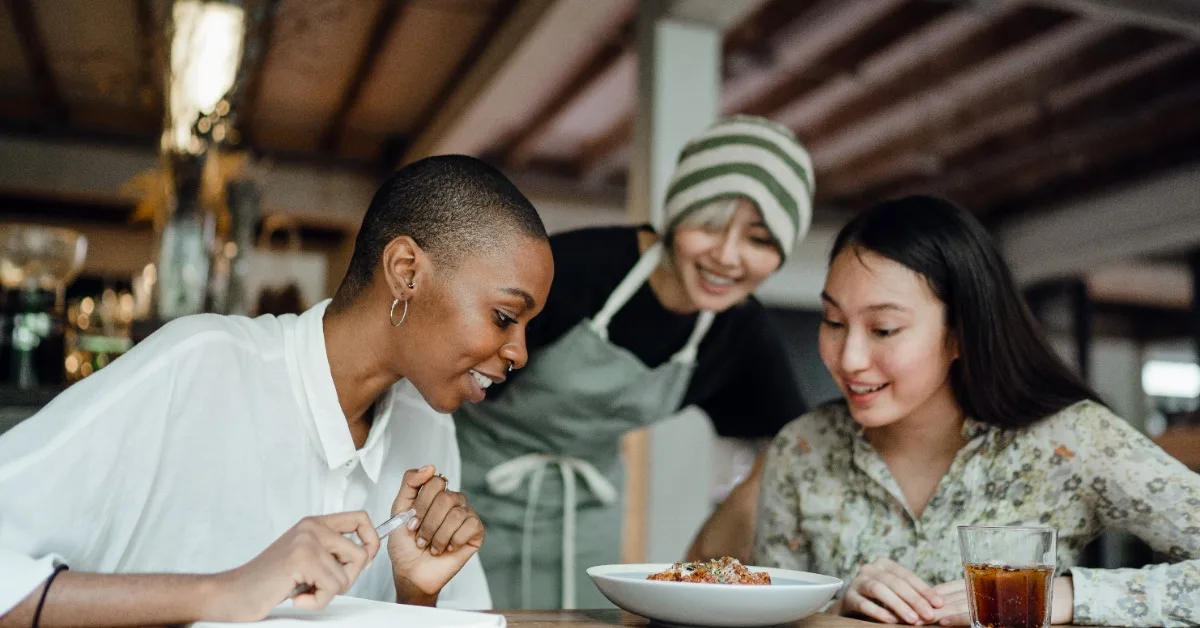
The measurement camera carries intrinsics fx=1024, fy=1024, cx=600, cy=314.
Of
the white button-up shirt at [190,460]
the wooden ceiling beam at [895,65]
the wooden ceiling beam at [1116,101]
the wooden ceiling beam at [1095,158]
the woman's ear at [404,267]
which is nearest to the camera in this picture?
the white button-up shirt at [190,460]

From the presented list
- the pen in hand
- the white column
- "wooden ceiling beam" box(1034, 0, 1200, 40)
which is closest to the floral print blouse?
the pen in hand

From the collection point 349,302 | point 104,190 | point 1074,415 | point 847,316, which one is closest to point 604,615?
point 349,302

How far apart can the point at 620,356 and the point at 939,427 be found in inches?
28.0

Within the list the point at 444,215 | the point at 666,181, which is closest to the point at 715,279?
the point at 444,215

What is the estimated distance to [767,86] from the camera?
17.7 ft

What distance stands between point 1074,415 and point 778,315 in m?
6.45

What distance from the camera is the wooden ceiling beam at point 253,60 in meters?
3.43

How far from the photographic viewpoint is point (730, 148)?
6.70ft

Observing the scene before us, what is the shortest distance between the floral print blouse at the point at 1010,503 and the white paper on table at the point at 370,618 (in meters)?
0.78

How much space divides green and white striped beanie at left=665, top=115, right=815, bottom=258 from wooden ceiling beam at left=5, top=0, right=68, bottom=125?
12.4 ft

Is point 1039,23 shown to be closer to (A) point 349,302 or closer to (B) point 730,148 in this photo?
(B) point 730,148

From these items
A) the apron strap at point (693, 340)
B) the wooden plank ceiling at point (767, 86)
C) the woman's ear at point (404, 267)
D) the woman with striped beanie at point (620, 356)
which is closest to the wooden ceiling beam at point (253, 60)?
the wooden plank ceiling at point (767, 86)

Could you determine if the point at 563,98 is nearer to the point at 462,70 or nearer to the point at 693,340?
the point at 462,70

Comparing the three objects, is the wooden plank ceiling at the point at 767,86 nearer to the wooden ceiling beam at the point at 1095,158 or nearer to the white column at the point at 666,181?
the wooden ceiling beam at the point at 1095,158
